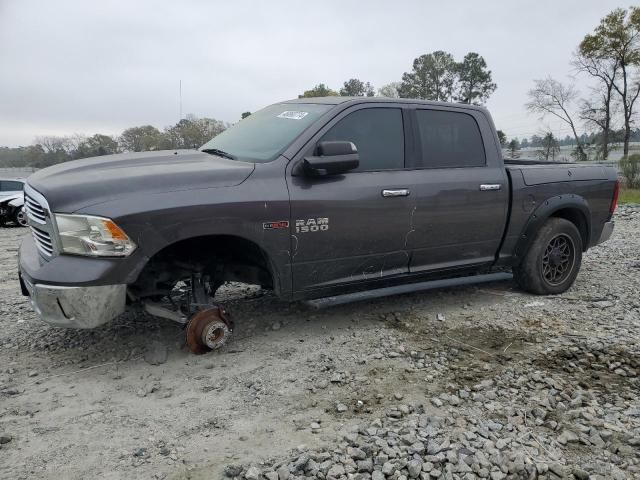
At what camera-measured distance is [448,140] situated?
4.77 metres

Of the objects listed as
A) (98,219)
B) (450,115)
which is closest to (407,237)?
(450,115)

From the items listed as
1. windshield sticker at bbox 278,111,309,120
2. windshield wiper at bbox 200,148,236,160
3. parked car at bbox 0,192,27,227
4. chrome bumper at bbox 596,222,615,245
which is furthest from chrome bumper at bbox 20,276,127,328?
parked car at bbox 0,192,27,227

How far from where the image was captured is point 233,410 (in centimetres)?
311

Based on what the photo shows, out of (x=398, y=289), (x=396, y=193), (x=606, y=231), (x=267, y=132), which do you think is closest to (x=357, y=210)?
(x=396, y=193)

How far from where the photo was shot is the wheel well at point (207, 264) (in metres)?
3.77

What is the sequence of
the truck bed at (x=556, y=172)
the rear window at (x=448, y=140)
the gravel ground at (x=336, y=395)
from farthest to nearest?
the truck bed at (x=556, y=172) → the rear window at (x=448, y=140) → the gravel ground at (x=336, y=395)

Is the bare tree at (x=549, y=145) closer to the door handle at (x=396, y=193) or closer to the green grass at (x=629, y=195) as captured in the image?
the green grass at (x=629, y=195)

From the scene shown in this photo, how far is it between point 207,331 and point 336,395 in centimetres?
106

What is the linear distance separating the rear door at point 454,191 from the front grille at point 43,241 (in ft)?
8.81

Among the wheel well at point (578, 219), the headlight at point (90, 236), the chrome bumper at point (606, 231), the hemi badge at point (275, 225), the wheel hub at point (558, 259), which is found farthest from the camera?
the chrome bumper at point (606, 231)

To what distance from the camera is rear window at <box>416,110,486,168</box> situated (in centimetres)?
461

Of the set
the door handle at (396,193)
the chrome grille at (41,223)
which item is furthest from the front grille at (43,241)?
the door handle at (396,193)

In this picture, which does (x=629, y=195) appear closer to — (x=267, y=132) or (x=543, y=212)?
(x=543, y=212)

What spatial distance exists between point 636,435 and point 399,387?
1318 millimetres
